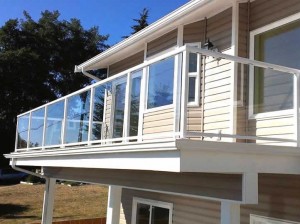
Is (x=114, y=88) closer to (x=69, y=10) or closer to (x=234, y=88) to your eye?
(x=234, y=88)

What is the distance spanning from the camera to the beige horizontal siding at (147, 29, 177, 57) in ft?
31.6

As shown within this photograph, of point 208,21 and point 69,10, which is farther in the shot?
point 69,10

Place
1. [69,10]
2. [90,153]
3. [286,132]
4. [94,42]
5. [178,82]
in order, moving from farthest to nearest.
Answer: [69,10] < [94,42] < [90,153] < [286,132] < [178,82]

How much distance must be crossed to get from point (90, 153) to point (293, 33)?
13.1 ft

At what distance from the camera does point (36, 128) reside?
11094 millimetres

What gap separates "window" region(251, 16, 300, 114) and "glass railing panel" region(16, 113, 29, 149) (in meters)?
7.24

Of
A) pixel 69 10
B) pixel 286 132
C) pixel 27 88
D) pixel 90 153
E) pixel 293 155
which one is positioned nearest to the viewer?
pixel 293 155

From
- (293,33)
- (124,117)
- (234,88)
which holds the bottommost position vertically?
(124,117)

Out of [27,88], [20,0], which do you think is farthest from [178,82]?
[20,0]

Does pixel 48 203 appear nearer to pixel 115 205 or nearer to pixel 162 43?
pixel 115 205

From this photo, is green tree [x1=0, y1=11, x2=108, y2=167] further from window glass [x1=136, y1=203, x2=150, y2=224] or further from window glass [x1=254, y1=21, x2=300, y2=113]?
window glass [x1=254, y1=21, x2=300, y2=113]

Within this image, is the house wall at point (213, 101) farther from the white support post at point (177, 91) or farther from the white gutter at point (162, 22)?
the white gutter at point (162, 22)

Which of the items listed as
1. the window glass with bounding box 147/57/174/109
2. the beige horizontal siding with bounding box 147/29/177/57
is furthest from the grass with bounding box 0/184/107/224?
the window glass with bounding box 147/57/174/109

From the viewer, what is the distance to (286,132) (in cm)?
603
